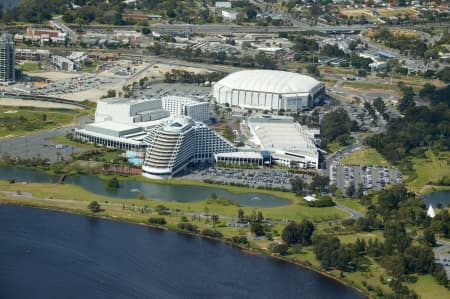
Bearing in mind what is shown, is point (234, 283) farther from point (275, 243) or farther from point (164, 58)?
point (164, 58)

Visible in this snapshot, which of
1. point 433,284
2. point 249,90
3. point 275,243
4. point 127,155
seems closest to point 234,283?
point 275,243

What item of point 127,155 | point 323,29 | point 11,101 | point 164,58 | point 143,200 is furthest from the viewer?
point 323,29

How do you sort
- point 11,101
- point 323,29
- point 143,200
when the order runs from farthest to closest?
1. point 323,29
2. point 11,101
3. point 143,200

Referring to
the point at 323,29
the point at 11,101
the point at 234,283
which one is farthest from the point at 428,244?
the point at 323,29

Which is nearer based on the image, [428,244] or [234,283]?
[234,283]

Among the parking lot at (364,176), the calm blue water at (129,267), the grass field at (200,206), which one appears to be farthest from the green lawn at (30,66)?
the calm blue water at (129,267)

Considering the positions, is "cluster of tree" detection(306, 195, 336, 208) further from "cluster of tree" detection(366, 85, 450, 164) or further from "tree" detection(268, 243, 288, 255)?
"cluster of tree" detection(366, 85, 450, 164)

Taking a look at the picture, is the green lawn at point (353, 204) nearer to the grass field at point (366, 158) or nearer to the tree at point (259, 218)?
the tree at point (259, 218)

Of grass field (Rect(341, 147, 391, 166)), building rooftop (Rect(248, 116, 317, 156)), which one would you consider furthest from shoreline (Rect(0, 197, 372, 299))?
grass field (Rect(341, 147, 391, 166))
